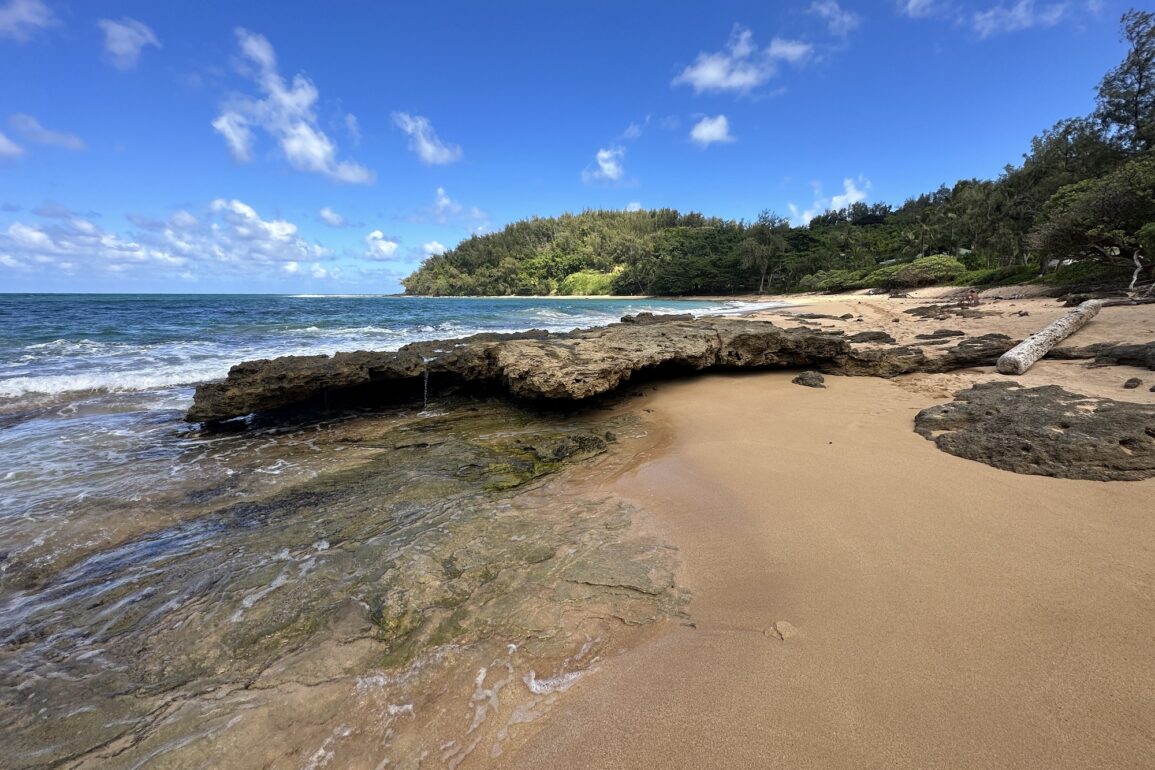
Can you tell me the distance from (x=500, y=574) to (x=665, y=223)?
119 metres

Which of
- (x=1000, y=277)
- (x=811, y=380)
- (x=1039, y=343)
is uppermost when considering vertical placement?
(x=1000, y=277)

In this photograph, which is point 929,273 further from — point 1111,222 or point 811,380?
point 811,380

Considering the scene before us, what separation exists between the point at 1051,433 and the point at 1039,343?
5382mm

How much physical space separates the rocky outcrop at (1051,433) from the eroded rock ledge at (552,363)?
10.6ft

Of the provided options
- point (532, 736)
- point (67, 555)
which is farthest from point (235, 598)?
point (532, 736)

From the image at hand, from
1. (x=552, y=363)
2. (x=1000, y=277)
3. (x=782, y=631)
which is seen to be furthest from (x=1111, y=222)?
(x=782, y=631)

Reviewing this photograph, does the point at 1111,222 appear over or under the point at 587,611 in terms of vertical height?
over

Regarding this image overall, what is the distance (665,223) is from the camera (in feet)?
369

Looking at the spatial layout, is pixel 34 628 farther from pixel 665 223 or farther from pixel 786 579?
pixel 665 223

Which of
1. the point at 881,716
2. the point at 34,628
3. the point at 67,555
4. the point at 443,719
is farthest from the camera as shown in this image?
the point at 67,555

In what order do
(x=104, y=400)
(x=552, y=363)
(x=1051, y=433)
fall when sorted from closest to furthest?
(x=1051, y=433)
(x=552, y=363)
(x=104, y=400)

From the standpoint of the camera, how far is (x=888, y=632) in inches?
97.5

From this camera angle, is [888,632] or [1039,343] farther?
[1039,343]

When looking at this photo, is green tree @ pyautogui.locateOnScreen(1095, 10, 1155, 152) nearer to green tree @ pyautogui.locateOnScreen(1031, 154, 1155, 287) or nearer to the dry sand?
green tree @ pyautogui.locateOnScreen(1031, 154, 1155, 287)
